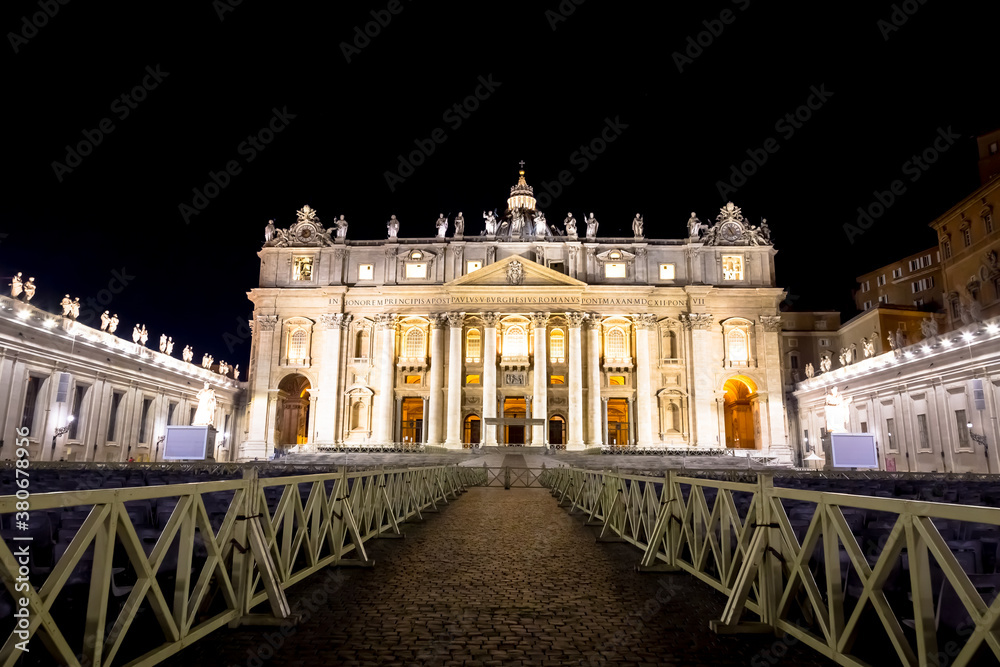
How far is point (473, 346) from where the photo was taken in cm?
5650

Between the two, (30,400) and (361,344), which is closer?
(30,400)

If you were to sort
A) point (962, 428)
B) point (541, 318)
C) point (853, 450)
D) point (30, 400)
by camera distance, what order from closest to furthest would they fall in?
point (853, 450)
point (30, 400)
point (962, 428)
point (541, 318)

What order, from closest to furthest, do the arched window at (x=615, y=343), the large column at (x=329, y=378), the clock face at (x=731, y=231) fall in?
the large column at (x=329, y=378), the arched window at (x=615, y=343), the clock face at (x=731, y=231)

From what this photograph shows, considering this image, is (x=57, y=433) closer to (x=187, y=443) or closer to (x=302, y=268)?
(x=187, y=443)

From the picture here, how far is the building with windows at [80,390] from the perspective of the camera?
32.9 meters

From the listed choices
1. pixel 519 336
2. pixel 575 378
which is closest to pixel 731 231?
pixel 575 378

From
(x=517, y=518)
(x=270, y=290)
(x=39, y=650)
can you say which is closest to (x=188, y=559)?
(x=39, y=650)

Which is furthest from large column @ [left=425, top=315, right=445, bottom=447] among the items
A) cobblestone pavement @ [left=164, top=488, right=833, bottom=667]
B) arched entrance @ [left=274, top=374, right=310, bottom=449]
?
cobblestone pavement @ [left=164, top=488, right=833, bottom=667]

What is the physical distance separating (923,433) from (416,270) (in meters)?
39.8

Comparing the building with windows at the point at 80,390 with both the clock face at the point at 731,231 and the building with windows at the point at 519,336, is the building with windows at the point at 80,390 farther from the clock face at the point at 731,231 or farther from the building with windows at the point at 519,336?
the clock face at the point at 731,231

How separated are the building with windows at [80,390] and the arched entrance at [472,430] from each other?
22976 mm

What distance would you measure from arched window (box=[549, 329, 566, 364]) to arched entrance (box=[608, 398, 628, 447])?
5.76 meters

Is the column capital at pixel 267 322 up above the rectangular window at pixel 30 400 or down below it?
above

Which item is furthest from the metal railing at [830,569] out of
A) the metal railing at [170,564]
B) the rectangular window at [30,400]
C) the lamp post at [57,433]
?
the lamp post at [57,433]
